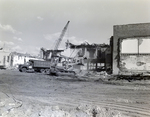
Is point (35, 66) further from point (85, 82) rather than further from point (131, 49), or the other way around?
point (131, 49)

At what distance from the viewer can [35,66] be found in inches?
951

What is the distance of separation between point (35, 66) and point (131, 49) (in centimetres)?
1436

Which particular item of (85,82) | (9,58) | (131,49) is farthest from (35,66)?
(9,58)

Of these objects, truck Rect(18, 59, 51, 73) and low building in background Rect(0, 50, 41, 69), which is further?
low building in background Rect(0, 50, 41, 69)

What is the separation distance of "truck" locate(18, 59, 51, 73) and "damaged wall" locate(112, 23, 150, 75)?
1074 cm

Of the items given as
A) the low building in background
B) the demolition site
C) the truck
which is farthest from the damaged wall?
→ the low building in background

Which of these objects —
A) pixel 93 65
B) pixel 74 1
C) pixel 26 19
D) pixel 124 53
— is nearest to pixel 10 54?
pixel 93 65

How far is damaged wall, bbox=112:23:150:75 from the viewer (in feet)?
64.7

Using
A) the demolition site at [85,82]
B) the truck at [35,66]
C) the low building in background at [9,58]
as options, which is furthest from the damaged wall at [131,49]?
the low building in background at [9,58]

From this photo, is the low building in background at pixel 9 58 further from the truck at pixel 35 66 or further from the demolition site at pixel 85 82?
the truck at pixel 35 66

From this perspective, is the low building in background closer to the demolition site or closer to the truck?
the demolition site

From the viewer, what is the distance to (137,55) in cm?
2014

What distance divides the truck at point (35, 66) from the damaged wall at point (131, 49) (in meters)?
10.7

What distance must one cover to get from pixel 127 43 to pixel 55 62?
38.8 feet
